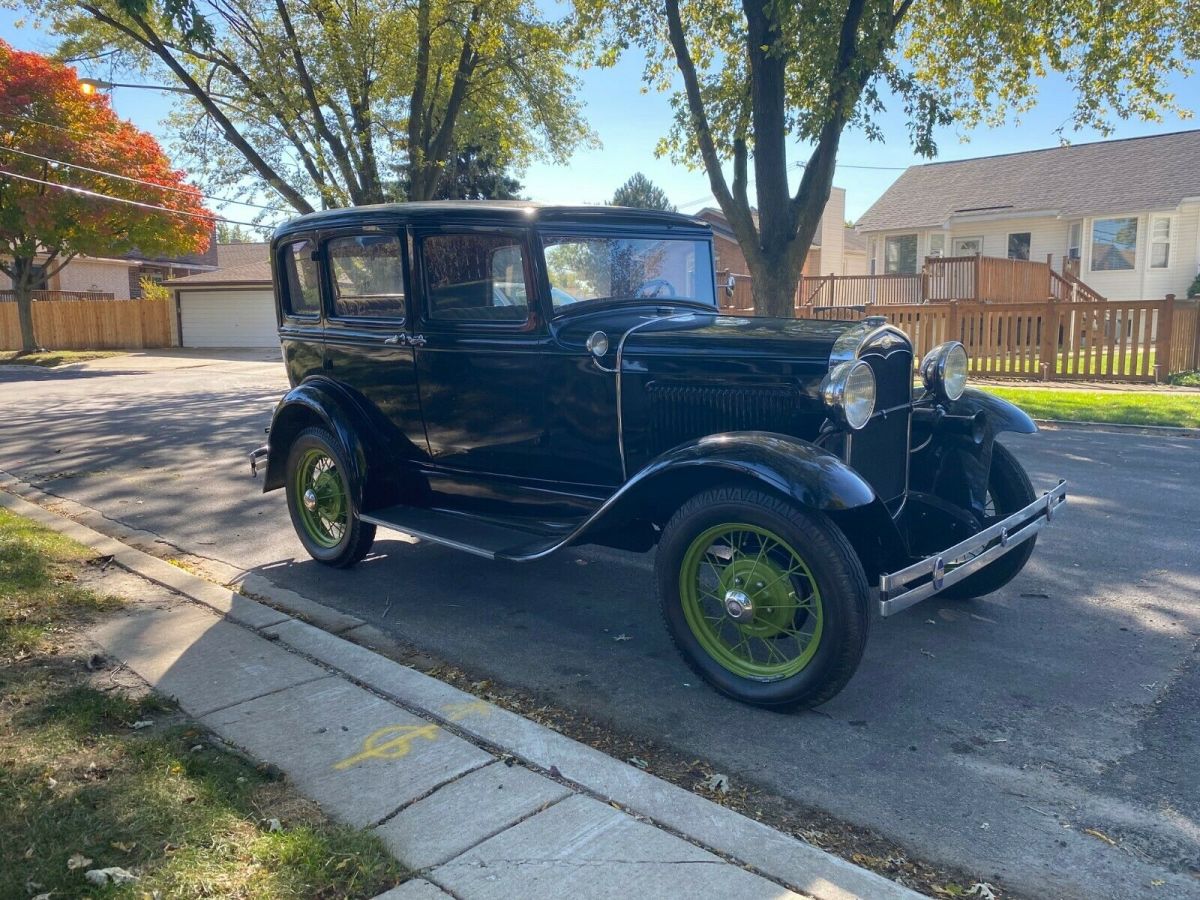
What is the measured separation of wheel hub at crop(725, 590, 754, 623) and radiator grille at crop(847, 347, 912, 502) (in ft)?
2.68

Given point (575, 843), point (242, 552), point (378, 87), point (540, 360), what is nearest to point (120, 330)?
point (378, 87)

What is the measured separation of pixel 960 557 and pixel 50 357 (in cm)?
2839

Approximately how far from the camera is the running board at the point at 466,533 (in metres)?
4.48

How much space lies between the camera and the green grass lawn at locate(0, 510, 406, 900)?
2.54 meters

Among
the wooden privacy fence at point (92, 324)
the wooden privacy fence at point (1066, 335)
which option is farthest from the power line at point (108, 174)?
the wooden privacy fence at point (1066, 335)

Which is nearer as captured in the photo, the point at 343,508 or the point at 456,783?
the point at 456,783

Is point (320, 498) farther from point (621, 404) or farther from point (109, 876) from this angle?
point (109, 876)

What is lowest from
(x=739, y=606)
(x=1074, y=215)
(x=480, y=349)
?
(x=739, y=606)

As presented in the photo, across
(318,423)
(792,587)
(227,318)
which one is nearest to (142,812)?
(792,587)

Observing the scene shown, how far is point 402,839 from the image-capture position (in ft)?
9.07

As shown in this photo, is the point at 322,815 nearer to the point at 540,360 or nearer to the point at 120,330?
the point at 540,360

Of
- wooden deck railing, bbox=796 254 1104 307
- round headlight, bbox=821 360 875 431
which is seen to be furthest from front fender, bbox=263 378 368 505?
wooden deck railing, bbox=796 254 1104 307

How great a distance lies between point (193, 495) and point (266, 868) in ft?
19.0

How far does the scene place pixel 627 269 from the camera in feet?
16.9
